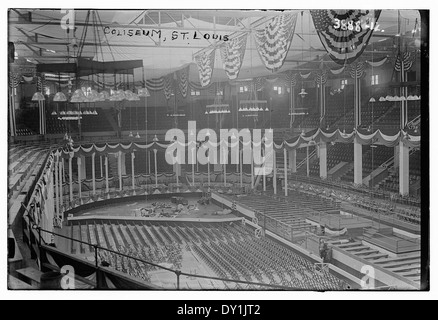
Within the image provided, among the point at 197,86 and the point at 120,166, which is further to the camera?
the point at 120,166

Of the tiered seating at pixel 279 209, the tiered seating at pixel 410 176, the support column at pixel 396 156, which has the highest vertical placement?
the support column at pixel 396 156

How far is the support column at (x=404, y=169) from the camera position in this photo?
7.66 metres

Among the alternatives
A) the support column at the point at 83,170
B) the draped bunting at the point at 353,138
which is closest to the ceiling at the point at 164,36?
the draped bunting at the point at 353,138

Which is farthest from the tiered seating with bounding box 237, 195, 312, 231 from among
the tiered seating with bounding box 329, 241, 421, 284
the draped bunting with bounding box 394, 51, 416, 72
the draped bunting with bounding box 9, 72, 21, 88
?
the draped bunting with bounding box 9, 72, 21, 88

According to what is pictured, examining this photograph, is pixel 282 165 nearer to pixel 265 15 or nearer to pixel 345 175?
pixel 345 175

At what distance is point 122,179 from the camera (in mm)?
8070

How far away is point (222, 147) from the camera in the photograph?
7875mm

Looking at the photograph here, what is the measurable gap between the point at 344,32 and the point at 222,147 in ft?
6.89

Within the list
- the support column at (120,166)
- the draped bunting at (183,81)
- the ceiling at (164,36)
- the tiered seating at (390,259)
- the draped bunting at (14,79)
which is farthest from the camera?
the support column at (120,166)

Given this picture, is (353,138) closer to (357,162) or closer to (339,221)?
(357,162)

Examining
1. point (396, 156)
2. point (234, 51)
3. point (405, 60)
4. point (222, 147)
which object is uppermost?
point (234, 51)

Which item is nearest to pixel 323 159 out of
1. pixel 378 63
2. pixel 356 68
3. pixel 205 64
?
pixel 356 68

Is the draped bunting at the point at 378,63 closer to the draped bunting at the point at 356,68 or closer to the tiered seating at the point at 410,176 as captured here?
the draped bunting at the point at 356,68

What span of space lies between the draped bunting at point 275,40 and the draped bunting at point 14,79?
305cm
